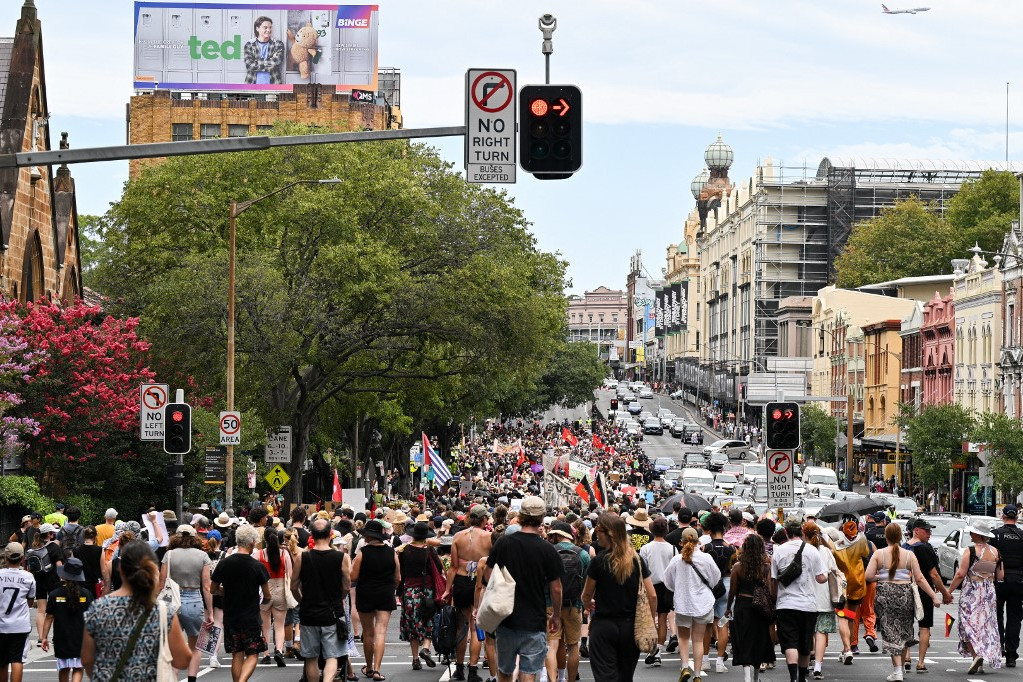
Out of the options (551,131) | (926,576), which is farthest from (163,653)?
(926,576)

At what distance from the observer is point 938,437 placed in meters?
60.8

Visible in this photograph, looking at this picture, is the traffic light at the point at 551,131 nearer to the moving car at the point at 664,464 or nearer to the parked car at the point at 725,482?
the parked car at the point at 725,482

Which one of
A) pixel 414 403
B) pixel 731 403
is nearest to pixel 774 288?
pixel 731 403

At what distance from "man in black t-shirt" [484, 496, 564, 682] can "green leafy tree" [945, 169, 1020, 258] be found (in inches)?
3497

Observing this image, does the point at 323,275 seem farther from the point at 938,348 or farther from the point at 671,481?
the point at 938,348

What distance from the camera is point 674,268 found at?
648 feet

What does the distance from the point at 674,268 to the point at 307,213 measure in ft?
514

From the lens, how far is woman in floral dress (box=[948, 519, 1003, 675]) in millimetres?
18234

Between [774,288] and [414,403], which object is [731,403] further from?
[414,403]

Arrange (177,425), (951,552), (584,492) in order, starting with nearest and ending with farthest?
(177,425)
(951,552)
(584,492)

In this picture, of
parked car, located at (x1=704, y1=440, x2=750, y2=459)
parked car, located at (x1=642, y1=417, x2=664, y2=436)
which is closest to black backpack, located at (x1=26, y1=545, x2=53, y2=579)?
parked car, located at (x1=704, y1=440, x2=750, y2=459)

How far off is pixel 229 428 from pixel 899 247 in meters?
78.5

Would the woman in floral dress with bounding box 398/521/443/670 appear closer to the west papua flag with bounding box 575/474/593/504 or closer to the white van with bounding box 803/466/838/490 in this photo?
the west papua flag with bounding box 575/474/593/504

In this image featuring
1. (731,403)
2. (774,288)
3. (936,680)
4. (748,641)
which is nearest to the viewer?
A: (748,641)
